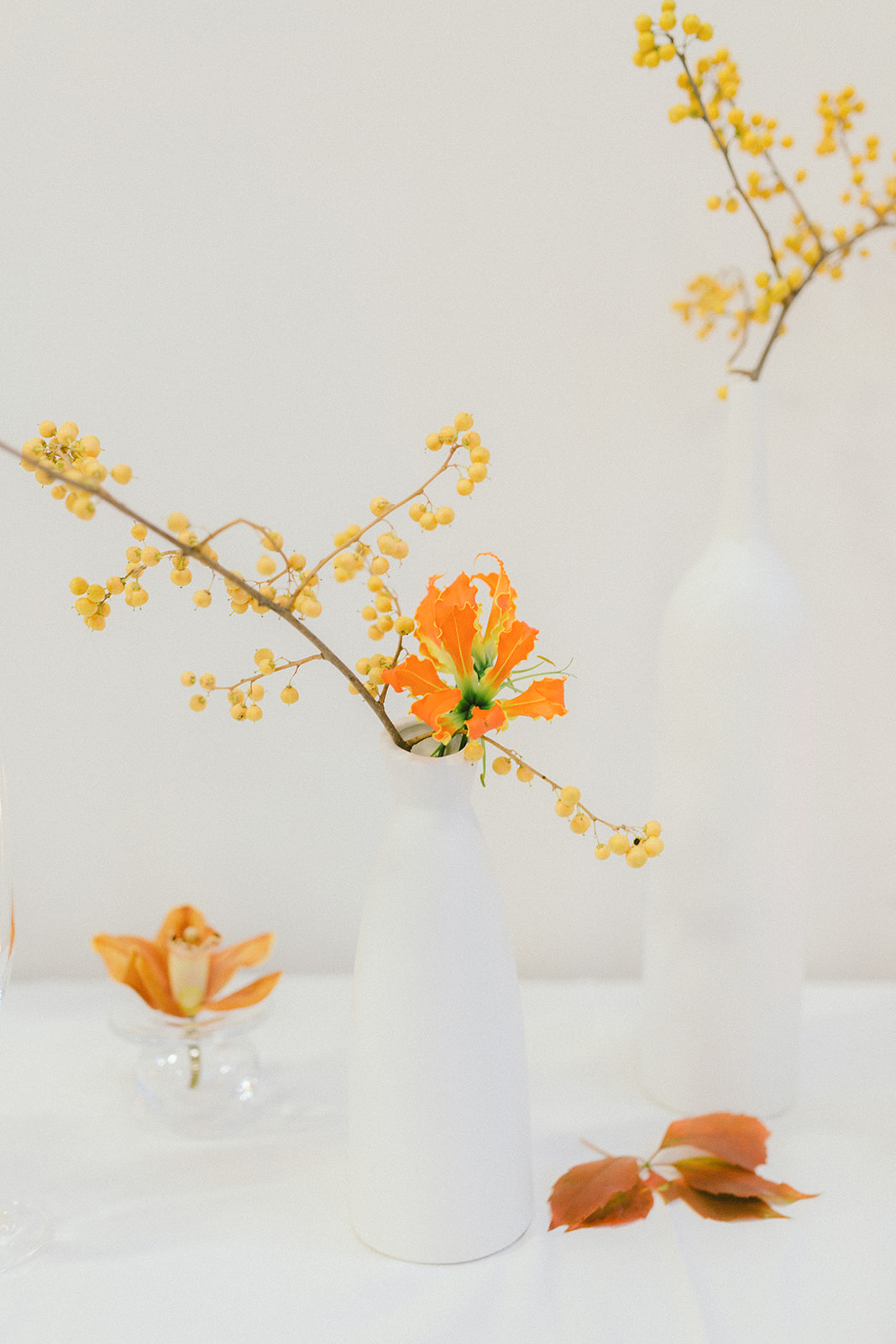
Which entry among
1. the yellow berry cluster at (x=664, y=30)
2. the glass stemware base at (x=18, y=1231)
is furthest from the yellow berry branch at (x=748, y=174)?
the glass stemware base at (x=18, y=1231)

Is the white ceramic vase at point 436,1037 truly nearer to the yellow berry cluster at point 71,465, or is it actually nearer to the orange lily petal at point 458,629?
the orange lily petal at point 458,629

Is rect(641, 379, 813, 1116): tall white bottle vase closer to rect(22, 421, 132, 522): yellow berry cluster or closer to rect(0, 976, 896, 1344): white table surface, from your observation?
rect(0, 976, 896, 1344): white table surface

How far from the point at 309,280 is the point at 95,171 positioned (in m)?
0.16

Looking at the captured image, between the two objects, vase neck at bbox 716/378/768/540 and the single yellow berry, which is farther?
vase neck at bbox 716/378/768/540

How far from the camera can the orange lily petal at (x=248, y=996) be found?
653 millimetres

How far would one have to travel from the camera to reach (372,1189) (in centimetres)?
49

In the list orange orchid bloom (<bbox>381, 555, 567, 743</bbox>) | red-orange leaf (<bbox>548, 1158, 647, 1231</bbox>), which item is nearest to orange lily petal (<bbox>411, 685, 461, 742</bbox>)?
orange orchid bloom (<bbox>381, 555, 567, 743</bbox>)

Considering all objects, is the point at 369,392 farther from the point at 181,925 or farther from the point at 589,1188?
the point at 589,1188

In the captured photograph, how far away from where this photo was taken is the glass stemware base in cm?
50

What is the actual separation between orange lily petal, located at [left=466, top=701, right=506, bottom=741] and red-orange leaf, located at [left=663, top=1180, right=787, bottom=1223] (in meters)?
0.28

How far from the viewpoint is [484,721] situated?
0.44 m

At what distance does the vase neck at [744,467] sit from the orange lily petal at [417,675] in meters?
0.23

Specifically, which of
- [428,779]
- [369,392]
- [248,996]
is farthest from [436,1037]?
[369,392]

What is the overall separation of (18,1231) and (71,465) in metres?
0.36
